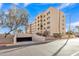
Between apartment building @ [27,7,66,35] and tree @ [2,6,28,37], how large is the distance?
24 centimetres

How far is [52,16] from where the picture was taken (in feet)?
18.5

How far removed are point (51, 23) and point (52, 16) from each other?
5.7 inches

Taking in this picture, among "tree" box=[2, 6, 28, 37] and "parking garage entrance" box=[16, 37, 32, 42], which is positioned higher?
"tree" box=[2, 6, 28, 37]

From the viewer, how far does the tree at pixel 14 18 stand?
5512 millimetres

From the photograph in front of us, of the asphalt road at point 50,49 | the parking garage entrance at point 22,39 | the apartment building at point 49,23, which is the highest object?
the apartment building at point 49,23

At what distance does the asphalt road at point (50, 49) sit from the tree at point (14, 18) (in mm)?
414

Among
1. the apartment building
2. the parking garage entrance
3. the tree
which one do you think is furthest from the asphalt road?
the tree

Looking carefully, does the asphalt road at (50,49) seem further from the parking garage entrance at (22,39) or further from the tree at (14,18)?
the tree at (14,18)

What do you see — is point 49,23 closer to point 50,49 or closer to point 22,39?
point 50,49

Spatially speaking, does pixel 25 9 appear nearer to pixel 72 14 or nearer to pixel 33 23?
pixel 33 23

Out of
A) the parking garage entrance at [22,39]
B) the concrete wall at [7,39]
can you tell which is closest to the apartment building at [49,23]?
the parking garage entrance at [22,39]

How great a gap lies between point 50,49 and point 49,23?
543mm

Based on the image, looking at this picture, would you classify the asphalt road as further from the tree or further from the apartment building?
the tree

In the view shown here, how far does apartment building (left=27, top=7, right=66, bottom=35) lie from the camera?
5.60 m
